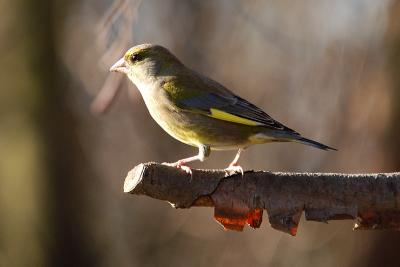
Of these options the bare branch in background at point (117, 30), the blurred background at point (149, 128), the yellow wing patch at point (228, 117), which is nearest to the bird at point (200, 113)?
the yellow wing patch at point (228, 117)

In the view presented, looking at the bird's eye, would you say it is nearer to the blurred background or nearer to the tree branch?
the tree branch

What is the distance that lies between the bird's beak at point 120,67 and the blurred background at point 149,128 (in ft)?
11.2

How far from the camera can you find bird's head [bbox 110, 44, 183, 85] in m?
6.16

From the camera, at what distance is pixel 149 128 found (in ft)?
39.3

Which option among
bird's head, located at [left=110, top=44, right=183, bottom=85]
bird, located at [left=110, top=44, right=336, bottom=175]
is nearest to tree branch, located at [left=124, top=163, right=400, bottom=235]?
bird, located at [left=110, top=44, right=336, bottom=175]

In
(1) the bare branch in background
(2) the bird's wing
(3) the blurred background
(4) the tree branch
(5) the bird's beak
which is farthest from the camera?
(3) the blurred background

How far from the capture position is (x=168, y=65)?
20.4ft

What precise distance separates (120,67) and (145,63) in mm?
219

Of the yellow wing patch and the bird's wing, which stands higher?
the bird's wing

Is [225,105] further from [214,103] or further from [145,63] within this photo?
[145,63]

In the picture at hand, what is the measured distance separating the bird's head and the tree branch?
206 centimetres

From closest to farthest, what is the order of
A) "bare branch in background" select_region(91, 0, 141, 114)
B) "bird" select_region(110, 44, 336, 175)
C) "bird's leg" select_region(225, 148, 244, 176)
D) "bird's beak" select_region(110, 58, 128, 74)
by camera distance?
"bird's leg" select_region(225, 148, 244, 176) < "bare branch in background" select_region(91, 0, 141, 114) < "bird" select_region(110, 44, 336, 175) < "bird's beak" select_region(110, 58, 128, 74)

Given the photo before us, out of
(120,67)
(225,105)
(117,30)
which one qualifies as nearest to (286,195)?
(225,105)

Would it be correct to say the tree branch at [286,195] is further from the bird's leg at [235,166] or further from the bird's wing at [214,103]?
the bird's wing at [214,103]
